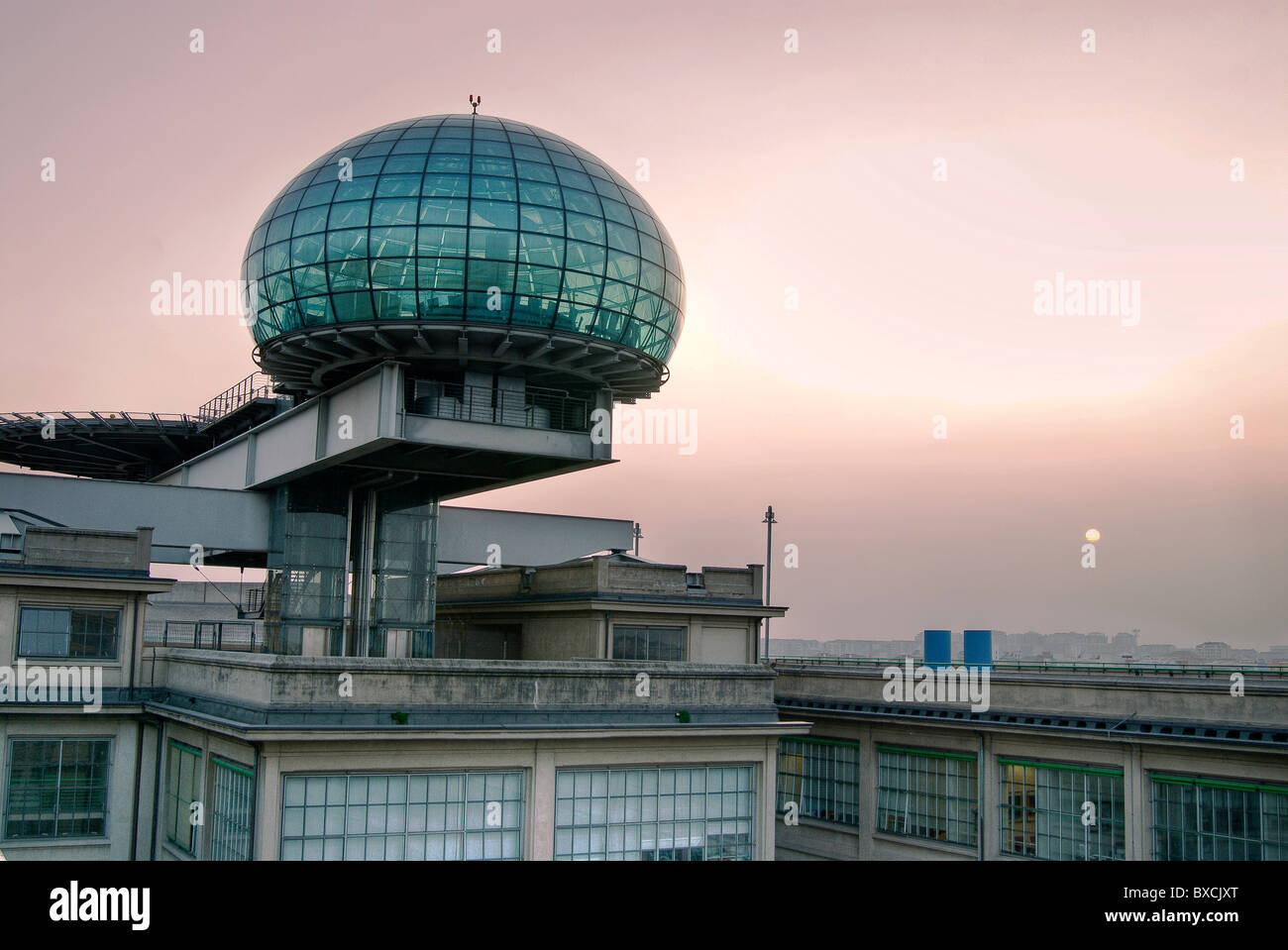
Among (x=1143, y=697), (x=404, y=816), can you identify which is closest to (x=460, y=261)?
(x=404, y=816)

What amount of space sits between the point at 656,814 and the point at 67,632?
16883 mm

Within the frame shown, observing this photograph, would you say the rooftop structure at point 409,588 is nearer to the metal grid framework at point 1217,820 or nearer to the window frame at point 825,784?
the window frame at point 825,784

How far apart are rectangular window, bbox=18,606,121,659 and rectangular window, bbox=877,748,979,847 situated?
2160cm

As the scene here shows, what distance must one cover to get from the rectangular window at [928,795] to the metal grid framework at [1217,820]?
5558 mm

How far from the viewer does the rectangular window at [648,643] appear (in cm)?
3997

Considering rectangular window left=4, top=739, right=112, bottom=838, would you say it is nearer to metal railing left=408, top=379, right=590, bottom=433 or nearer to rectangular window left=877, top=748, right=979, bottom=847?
metal railing left=408, top=379, right=590, bottom=433

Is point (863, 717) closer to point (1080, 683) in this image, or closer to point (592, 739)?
point (1080, 683)

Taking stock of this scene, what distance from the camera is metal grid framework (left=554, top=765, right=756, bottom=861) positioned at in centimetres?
2533

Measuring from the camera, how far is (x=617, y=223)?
34.2m

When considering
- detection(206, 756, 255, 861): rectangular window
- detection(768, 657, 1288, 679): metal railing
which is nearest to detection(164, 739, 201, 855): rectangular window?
detection(206, 756, 255, 861): rectangular window

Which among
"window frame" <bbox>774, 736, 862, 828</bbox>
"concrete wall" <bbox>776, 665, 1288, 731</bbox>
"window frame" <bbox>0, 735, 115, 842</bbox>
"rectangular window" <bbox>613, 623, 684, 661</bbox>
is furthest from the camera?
"rectangular window" <bbox>613, 623, 684, 661</bbox>
